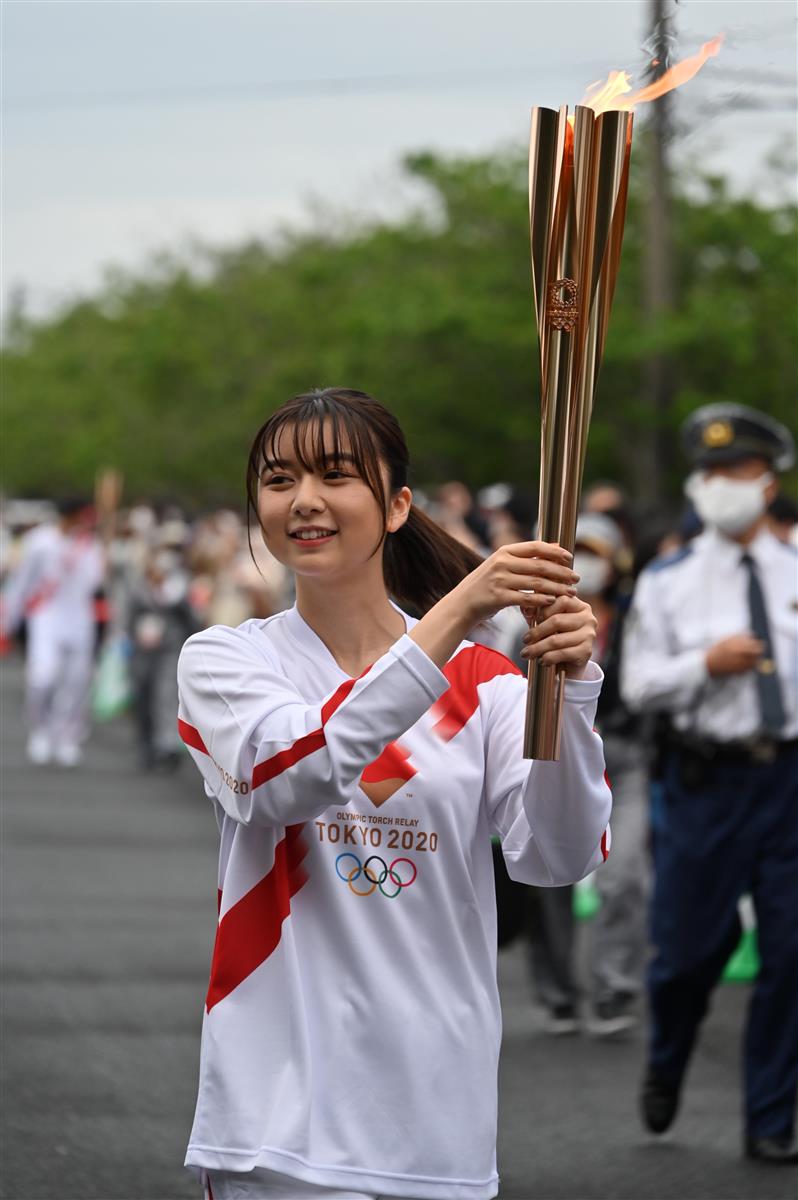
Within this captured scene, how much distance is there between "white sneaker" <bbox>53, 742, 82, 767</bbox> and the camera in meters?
15.4

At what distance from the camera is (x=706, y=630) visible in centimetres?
596

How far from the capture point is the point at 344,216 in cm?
3250

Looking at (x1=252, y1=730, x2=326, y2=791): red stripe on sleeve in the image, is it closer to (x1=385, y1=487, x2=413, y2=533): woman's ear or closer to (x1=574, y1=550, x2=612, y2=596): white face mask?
(x1=385, y1=487, x2=413, y2=533): woman's ear

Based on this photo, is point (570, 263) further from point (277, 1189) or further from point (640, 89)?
point (277, 1189)

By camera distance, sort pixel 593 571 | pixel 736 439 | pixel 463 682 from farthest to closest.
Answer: pixel 593 571 < pixel 736 439 < pixel 463 682

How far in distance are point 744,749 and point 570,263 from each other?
10.8 feet

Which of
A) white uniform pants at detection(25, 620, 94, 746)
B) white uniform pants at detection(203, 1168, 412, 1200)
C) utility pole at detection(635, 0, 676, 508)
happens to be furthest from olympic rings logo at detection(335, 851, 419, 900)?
utility pole at detection(635, 0, 676, 508)

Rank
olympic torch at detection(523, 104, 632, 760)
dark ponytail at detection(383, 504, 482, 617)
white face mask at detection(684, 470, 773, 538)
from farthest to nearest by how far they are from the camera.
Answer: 1. white face mask at detection(684, 470, 773, 538)
2. dark ponytail at detection(383, 504, 482, 617)
3. olympic torch at detection(523, 104, 632, 760)

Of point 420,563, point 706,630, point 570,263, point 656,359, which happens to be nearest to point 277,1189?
point 420,563

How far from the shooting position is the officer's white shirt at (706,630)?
18.9 ft

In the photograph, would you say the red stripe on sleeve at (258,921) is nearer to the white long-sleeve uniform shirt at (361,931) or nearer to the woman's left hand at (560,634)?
the white long-sleeve uniform shirt at (361,931)

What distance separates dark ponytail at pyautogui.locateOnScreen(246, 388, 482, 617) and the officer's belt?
2636mm

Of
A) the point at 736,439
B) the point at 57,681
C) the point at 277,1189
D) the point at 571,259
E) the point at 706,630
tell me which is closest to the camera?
the point at 571,259

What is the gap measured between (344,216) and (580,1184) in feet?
92.4
